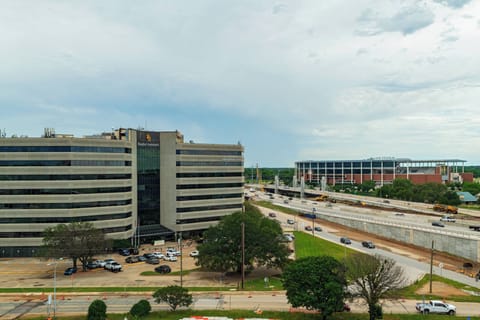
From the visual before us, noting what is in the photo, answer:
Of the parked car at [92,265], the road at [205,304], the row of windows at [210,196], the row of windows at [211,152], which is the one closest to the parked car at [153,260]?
the parked car at [92,265]

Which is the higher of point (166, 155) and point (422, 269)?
point (166, 155)

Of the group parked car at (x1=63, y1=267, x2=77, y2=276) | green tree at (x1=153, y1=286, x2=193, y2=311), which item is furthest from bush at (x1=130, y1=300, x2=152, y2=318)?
parked car at (x1=63, y1=267, x2=77, y2=276)

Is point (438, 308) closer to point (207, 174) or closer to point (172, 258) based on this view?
point (172, 258)

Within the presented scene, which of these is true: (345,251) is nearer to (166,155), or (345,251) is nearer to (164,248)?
(164,248)

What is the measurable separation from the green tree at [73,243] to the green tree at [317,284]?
130ft

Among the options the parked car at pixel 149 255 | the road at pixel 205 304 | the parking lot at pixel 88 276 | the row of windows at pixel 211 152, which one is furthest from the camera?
the row of windows at pixel 211 152

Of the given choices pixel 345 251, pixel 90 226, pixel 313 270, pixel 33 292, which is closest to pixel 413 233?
pixel 345 251

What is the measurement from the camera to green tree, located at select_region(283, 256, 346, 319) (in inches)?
1476

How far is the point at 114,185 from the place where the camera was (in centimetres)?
8288

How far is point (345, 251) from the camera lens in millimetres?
80375

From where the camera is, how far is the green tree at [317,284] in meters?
37.5

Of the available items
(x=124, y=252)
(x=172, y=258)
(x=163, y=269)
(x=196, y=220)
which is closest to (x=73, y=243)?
(x=163, y=269)

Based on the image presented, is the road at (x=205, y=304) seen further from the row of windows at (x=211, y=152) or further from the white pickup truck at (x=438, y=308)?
the row of windows at (x=211, y=152)

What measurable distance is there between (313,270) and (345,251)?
45.0 m
